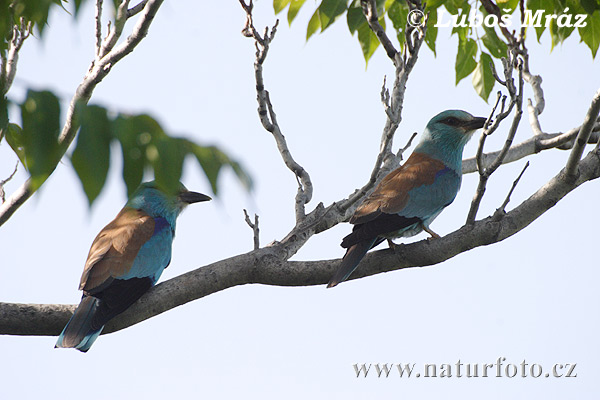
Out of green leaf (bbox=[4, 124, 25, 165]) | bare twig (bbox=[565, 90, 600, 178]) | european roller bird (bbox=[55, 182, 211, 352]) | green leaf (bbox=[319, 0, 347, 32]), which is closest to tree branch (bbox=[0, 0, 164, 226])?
green leaf (bbox=[4, 124, 25, 165])

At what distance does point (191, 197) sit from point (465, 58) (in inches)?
108

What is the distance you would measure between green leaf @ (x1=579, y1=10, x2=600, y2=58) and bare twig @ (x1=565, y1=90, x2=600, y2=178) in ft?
3.35

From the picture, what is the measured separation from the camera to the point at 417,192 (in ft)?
17.6

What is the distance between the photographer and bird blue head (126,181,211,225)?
6.05 meters

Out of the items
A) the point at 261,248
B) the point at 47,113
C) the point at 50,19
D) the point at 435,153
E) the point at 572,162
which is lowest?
the point at 47,113

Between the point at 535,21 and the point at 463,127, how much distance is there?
1589mm

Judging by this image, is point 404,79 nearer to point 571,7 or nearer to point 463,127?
point 571,7

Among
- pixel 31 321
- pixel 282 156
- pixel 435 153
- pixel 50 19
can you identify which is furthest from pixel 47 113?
pixel 435 153

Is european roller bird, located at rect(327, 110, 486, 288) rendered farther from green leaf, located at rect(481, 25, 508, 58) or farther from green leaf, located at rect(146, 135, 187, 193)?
green leaf, located at rect(146, 135, 187, 193)

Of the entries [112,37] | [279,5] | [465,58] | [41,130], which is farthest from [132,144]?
[465,58]

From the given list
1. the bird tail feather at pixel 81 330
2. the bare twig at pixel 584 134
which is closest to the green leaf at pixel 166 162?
the bird tail feather at pixel 81 330

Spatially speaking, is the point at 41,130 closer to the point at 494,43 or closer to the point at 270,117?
the point at 270,117

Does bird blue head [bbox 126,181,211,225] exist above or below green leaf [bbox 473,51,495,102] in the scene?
below

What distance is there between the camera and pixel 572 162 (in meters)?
4.26
